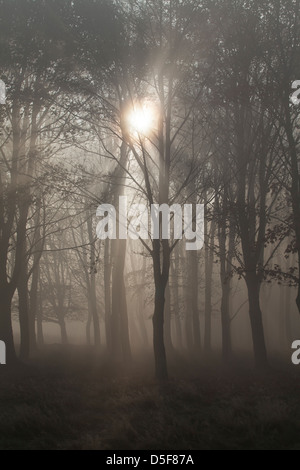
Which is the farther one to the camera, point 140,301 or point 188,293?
point 140,301

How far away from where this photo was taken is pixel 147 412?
11320 mm

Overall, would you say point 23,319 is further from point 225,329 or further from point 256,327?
point 256,327

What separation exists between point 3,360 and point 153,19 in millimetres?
13419

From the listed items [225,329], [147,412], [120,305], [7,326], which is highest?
[120,305]

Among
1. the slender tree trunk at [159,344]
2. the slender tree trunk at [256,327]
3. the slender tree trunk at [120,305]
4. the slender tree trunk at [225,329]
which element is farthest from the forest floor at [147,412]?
the slender tree trunk at [225,329]

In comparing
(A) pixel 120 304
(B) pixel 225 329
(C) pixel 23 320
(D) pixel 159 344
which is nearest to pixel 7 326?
(C) pixel 23 320

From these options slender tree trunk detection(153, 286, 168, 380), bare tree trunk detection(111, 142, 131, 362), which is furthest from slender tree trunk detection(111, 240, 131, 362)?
slender tree trunk detection(153, 286, 168, 380)

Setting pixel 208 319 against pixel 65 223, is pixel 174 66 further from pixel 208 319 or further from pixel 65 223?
pixel 65 223

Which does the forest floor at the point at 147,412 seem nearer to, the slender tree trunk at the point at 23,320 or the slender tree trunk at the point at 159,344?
the slender tree trunk at the point at 159,344

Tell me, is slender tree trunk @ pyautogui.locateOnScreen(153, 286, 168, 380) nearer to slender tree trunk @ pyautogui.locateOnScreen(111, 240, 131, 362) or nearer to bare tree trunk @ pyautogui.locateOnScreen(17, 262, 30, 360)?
slender tree trunk @ pyautogui.locateOnScreen(111, 240, 131, 362)

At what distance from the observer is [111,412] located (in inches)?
450

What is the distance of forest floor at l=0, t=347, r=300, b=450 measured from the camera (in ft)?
30.4

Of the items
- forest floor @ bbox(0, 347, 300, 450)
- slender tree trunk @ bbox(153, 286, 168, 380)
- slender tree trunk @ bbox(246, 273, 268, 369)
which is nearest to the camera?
forest floor @ bbox(0, 347, 300, 450)
